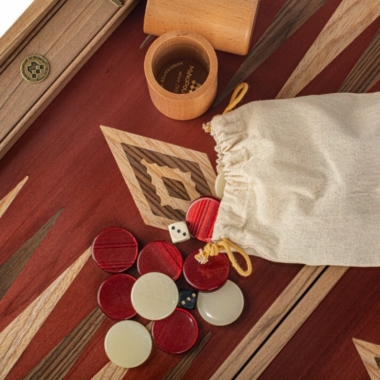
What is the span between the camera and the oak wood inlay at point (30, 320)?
0.78m

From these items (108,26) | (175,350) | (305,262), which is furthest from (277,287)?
(108,26)

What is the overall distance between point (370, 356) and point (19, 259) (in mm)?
598

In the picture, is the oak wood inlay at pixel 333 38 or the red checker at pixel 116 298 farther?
the oak wood inlay at pixel 333 38

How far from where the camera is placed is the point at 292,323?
78 centimetres

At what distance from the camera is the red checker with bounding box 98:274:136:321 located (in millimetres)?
785

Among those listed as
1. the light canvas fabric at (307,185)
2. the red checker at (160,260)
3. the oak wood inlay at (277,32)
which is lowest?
the red checker at (160,260)

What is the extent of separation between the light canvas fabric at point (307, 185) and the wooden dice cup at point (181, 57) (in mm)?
86

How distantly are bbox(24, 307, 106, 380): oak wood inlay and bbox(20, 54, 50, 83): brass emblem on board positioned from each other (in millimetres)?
401

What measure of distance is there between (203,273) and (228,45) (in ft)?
1.32

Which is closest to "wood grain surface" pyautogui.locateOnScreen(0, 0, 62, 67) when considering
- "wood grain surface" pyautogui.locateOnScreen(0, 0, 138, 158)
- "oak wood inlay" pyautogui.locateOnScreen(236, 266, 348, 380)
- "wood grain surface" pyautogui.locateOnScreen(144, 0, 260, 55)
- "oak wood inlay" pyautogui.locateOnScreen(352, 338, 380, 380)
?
"wood grain surface" pyautogui.locateOnScreen(0, 0, 138, 158)

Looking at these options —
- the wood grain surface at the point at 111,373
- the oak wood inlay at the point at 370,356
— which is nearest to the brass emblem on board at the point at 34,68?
the wood grain surface at the point at 111,373

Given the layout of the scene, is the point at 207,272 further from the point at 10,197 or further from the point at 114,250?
the point at 10,197

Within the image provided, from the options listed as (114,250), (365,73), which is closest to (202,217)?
(114,250)

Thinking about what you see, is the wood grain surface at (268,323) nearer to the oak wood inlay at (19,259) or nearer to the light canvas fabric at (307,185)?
the light canvas fabric at (307,185)
